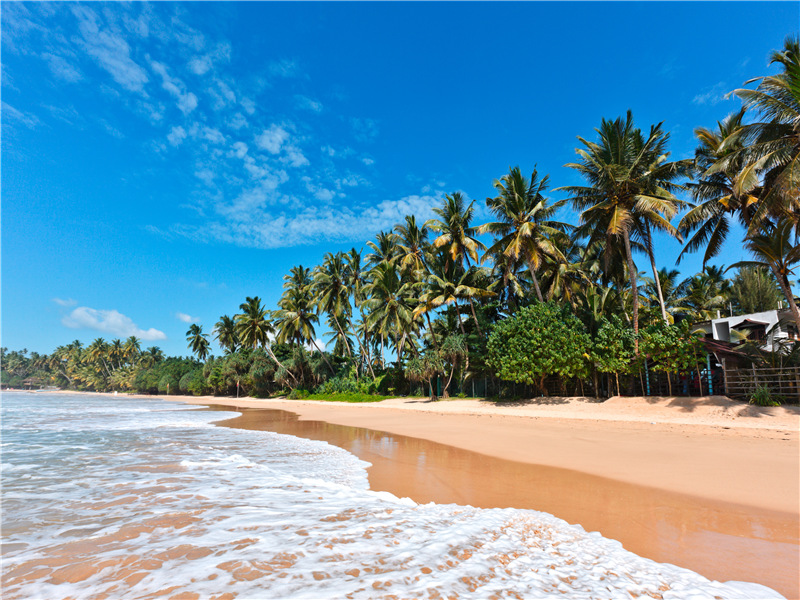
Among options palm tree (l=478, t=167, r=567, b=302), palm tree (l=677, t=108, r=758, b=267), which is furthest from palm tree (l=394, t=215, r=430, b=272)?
palm tree (l=677, t=108, r=758, b=267)

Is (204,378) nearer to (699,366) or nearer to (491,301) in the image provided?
(491,301)

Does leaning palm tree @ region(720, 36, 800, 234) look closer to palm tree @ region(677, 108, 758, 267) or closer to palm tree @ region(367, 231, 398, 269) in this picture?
palm tree @ region(677, 108, 758, 267)

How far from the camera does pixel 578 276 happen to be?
24.1m

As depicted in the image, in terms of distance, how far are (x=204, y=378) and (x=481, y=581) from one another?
5697 cm

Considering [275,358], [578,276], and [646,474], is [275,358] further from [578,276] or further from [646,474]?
[646,474]

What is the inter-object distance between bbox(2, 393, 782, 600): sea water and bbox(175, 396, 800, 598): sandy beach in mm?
513

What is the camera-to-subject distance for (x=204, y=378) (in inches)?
2046

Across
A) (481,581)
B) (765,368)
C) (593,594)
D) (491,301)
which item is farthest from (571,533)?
(491,301)

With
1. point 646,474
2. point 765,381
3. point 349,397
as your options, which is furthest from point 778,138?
point 349,397

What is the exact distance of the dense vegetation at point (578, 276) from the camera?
13.0 m

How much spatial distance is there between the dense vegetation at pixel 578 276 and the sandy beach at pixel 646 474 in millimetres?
4957

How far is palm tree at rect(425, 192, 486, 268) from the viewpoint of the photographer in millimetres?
24047

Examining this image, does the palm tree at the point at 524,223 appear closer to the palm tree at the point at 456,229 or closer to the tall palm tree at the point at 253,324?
the palm tree at the point at 456,229

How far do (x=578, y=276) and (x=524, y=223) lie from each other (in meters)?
6.63
